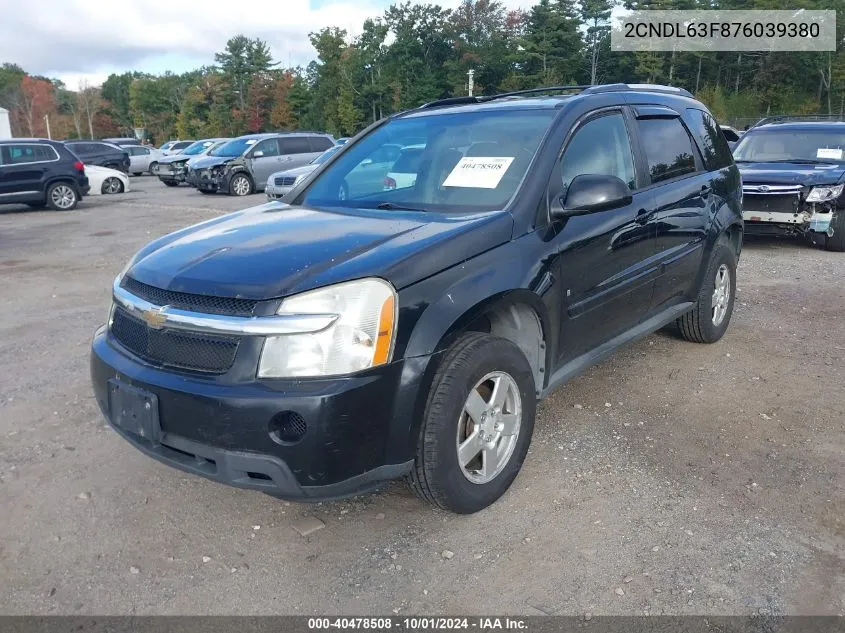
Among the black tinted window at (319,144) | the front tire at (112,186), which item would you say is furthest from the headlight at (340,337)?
the front tire at (112,186)

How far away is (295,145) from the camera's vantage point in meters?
21.0

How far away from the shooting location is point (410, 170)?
404cm

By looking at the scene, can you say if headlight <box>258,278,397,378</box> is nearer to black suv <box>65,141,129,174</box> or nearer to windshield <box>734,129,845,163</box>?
windshield <box>734,129,845,163</box>

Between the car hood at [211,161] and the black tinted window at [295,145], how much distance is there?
1.52 metres

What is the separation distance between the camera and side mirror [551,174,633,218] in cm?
343

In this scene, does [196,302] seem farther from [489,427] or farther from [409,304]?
[489,427]

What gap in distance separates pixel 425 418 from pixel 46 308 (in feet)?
18.9

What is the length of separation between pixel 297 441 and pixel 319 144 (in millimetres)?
19875

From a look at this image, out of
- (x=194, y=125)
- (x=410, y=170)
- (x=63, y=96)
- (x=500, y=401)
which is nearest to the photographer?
(x=500, y=401)

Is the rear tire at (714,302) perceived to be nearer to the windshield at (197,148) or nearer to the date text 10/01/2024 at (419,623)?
the date text 10/01/2024 at (419,623)

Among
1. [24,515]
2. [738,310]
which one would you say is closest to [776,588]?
[24,515]

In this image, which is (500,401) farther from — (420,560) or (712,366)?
(712,366)

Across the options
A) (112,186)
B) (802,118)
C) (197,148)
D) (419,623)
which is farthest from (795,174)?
(197,148)

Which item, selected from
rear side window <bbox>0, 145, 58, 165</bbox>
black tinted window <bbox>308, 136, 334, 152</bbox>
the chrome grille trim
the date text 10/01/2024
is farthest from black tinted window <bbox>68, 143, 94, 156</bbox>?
the date text 10/01/2024
